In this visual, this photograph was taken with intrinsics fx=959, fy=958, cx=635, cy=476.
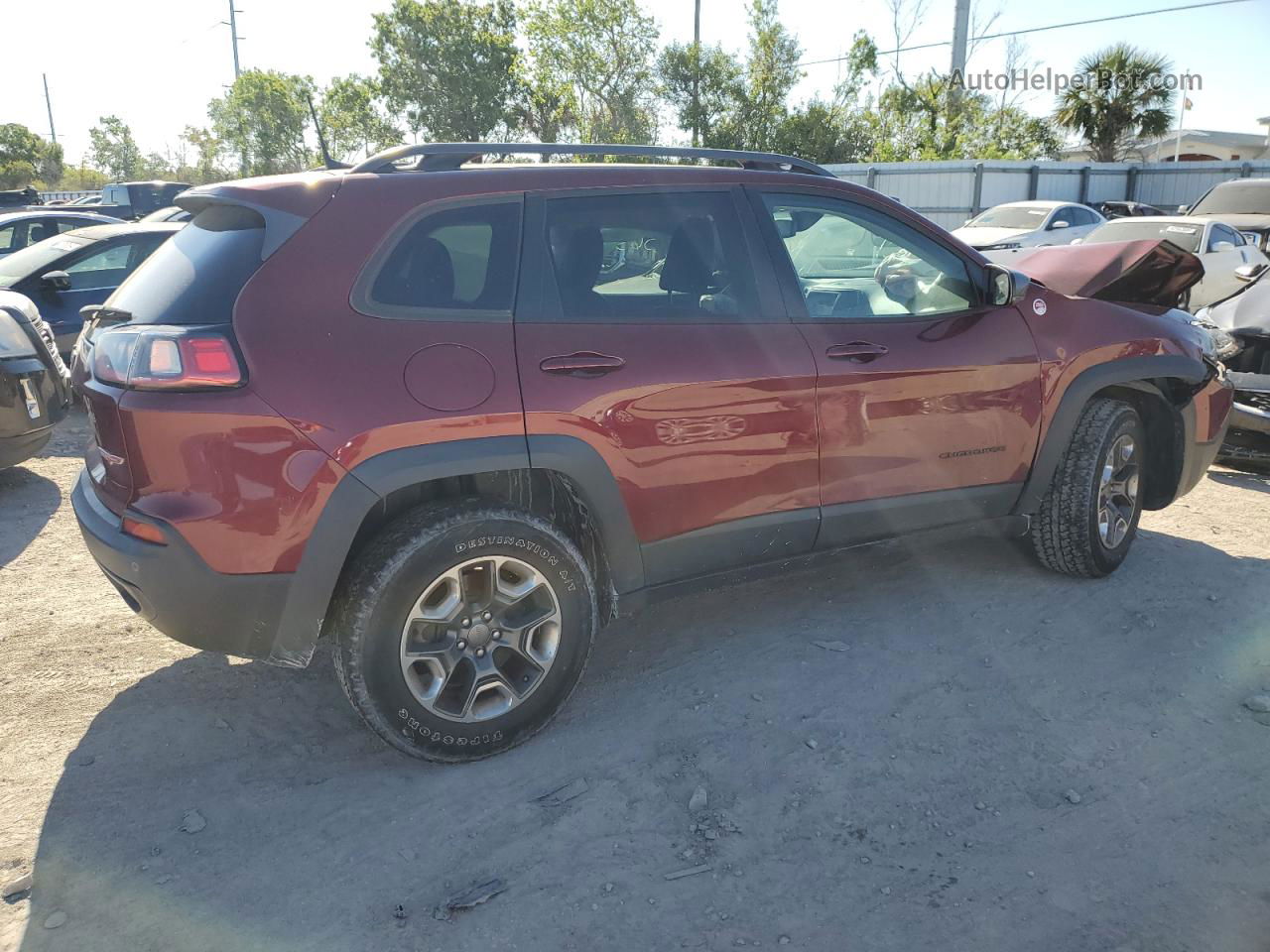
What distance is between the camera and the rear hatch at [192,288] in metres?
2.71

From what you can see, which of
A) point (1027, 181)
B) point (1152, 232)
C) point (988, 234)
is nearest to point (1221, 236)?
point (1152, 232)

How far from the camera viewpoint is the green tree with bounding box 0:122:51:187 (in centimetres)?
4638

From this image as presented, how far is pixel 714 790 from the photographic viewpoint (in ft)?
9.70

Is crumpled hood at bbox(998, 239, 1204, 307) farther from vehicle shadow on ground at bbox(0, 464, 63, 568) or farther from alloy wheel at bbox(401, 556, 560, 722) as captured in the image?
vehicle shadow on ground at bbox(0, 464, 63, 568)

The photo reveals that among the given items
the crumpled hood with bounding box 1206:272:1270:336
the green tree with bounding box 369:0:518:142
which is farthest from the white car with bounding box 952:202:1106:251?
the green tree with bounding box 369:0:518:142

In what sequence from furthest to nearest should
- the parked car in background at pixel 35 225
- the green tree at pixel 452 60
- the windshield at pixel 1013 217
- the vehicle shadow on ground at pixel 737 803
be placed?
the green tree at pixel 452 60
the windshield at pixel 1013 217
the parked car in background at pixel 35 225
the vehicle shadow on ground at pixel 737 803

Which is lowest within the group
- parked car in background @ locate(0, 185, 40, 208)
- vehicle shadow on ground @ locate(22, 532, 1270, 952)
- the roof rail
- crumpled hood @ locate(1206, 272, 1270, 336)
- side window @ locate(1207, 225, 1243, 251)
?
vehicle shadow on ground @ locate(22, 532, 1270, 952)

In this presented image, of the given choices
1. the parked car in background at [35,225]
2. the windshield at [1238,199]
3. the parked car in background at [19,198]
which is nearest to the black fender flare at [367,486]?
the parked car in background at [35,225]

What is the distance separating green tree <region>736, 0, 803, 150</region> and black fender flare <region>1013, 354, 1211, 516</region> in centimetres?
2788

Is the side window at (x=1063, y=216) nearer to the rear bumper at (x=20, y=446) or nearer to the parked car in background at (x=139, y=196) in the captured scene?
the rear bumper at (x=20, y=446)

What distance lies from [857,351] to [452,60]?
42639 millimetres

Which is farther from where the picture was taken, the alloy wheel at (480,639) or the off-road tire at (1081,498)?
the off-road tire at (1081,498)

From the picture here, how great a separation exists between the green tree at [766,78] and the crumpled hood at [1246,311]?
25.1 meters

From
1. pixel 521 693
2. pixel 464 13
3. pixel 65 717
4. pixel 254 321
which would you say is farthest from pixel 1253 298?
pixel 464 13
